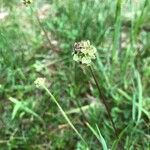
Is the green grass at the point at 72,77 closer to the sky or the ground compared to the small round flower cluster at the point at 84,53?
closer to the ground

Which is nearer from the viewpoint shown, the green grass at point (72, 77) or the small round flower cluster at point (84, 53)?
the small round flower cluster at point (84, 53)

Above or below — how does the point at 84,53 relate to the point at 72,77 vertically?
above

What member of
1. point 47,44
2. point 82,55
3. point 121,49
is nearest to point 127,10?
point 121,49

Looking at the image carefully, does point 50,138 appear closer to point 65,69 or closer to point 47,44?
point 65,69

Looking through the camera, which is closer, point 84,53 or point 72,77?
point 84,53
